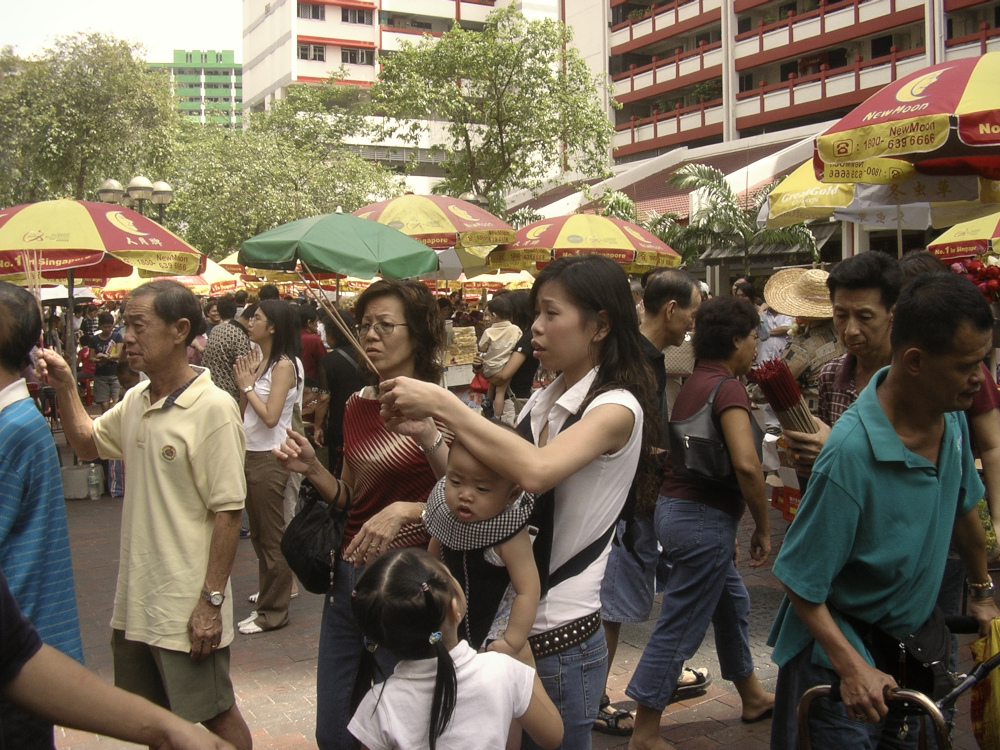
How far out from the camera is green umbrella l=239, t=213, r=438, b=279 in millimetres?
6816

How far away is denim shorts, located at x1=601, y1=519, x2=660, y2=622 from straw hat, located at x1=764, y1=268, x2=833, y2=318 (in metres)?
1.91

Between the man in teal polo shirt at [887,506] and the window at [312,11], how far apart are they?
6631 centimetres

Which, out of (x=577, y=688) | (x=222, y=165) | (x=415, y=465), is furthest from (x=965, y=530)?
(x=222, y=165)

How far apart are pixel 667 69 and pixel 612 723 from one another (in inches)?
1455

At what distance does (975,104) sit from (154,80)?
25.5 metres

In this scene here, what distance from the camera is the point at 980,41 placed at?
2495cm

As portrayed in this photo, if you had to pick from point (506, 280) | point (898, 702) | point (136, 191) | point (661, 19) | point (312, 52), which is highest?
point (312, 52)

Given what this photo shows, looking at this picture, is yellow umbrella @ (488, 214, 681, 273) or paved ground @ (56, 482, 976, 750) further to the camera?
yellow umbrella @ (488, 214, 681, 273)

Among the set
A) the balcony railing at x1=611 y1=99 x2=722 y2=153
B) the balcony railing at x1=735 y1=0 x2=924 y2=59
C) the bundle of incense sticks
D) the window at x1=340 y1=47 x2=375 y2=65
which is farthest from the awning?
the window at x1=340 y1=47 x2=375 y2=65

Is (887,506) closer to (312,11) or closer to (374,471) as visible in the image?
(374,471)

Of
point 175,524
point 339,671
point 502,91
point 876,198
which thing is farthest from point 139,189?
point 339,671

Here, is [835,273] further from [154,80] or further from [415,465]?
[154,80]

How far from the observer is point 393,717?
88.4 inches

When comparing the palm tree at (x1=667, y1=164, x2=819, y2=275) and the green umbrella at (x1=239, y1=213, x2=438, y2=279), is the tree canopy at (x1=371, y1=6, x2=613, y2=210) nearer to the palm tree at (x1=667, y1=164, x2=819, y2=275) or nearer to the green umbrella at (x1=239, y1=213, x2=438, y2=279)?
the palm tree at (x1=667, y1=164, x2=819, y2=275)
